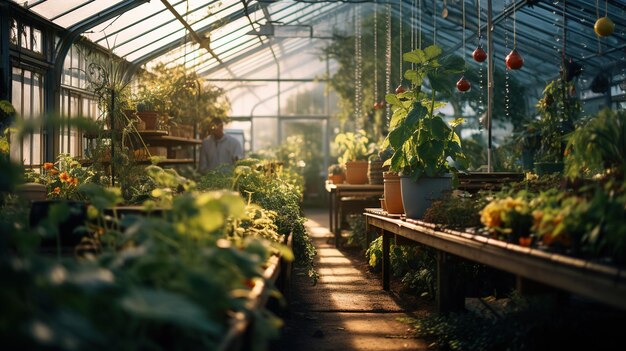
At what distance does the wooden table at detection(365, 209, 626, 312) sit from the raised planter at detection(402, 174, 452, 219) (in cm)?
17

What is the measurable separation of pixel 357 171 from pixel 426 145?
154 inches

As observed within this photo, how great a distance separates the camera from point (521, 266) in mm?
2754

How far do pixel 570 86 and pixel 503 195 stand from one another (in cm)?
474

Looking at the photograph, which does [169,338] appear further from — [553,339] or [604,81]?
[604,81]

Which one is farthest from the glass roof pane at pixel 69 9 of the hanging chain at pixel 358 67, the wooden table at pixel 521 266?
the hanging chain at pixel 358 67

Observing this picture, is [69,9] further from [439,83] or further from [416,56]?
[439,83]

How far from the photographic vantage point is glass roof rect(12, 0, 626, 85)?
8641mm

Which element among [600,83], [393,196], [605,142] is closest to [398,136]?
[393,196]

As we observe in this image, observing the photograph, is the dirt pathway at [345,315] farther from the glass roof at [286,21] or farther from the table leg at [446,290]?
the glass roof at [286,21]

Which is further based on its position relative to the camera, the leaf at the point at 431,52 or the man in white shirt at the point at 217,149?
the man in white shirt at the point at 217,149

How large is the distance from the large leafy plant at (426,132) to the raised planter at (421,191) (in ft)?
0.14

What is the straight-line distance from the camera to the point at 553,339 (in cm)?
314

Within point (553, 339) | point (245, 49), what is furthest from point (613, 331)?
point (245, 49)

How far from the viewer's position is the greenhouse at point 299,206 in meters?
1.83
